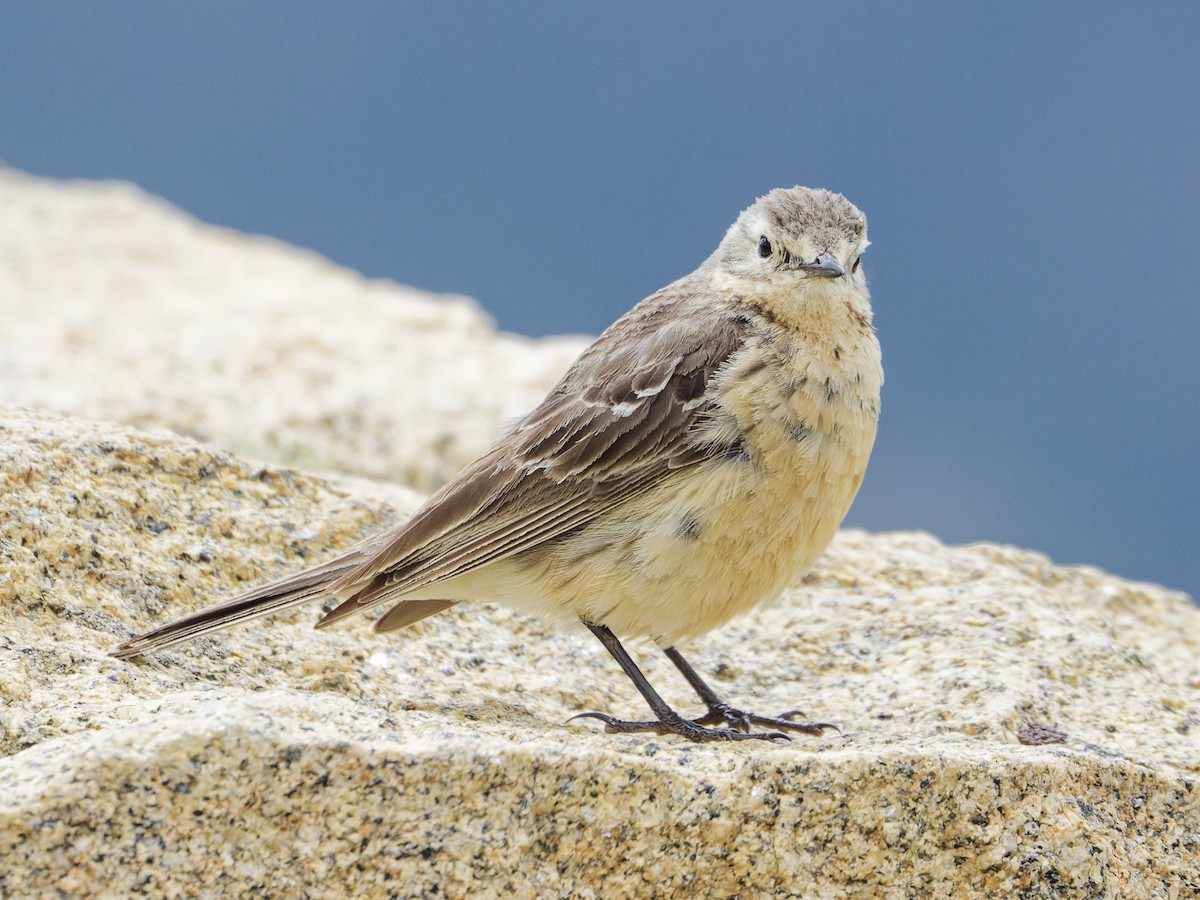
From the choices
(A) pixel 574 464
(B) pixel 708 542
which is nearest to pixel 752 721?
(B) pixel 708 542

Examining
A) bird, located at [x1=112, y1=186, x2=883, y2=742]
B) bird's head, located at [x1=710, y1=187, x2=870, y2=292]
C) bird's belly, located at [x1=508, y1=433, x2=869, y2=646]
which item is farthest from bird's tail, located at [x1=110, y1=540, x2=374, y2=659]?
bird's head, located at [x1=710, y1=187, x2=870, y2=292]

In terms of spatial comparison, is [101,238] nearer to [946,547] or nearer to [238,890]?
[946,547]

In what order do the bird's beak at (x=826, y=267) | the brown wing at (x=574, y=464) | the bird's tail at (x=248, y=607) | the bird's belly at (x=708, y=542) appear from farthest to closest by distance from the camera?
the bird's beak at (x=826, y=267) < the brown wing at (x=574, y=464) < the bird's belly at (x=708, y=542) < the bird's tail at (x=248, y=607)

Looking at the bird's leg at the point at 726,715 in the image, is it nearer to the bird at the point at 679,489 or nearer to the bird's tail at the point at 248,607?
the bird at the point at 679,489

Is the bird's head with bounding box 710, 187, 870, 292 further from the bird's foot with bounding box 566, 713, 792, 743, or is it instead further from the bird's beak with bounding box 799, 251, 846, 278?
the bird's foot with bounding box 566, 713, 792, 743

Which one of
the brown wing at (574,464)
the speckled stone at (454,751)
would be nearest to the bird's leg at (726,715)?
the speckled stone at (454,751)

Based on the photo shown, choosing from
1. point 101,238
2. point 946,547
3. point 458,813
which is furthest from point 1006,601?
point 101,238
